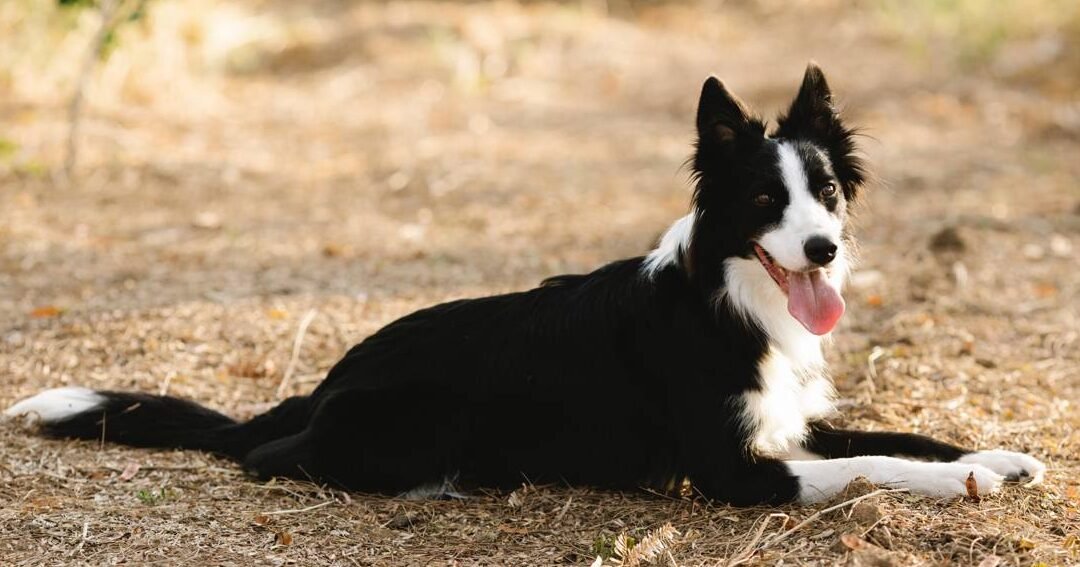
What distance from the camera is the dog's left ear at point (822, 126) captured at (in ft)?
13.4

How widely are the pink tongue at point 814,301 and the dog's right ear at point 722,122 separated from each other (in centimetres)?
47

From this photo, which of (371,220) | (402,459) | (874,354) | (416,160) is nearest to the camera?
(402,459)

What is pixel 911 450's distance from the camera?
4.12m

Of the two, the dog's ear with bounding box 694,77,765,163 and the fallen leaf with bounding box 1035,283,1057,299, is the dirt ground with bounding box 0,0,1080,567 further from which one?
the dog's ear with bounding box 694,77,765,163

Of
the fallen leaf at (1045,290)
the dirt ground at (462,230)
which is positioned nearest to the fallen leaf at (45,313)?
the dirt ground at (462,230)

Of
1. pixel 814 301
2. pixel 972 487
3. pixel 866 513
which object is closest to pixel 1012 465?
pixel 972 487

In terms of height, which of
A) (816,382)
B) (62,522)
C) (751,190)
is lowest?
(62,522)

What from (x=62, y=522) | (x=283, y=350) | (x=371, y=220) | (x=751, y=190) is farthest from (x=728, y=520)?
(x=371, y=220)

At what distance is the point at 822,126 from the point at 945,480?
4.07 feet

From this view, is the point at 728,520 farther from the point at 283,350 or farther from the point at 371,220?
the point at 371,220

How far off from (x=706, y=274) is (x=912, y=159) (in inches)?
242

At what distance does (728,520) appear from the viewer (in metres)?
3.86

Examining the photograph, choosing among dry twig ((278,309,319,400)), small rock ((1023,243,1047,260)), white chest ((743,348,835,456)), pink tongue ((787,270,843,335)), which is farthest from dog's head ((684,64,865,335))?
small rock ((1023,243,1047,260))

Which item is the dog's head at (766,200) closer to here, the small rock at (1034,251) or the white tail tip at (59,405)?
the white tail tip at (59,405)
